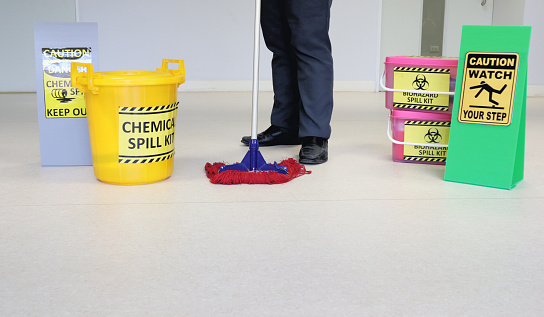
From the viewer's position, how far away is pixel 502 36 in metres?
1.70

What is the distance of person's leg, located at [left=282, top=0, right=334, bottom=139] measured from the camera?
2012mm

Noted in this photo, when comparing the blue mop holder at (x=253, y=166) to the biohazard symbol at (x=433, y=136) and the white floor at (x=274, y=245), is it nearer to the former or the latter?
the white floor at (x=274, y=245)

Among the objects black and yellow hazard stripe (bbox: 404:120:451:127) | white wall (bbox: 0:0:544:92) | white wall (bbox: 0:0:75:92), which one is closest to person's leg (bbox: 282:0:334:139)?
black and yellow hazard stripe (bbox: 404:120:451:127)

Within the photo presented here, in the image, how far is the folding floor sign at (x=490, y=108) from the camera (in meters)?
1.67

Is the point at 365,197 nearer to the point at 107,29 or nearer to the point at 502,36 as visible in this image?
the point at 502,36

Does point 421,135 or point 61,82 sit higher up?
point 61,82

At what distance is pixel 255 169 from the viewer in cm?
180

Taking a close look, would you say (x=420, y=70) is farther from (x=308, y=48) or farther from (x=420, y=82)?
(x=308, y=48)

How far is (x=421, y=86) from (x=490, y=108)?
12.2 inches

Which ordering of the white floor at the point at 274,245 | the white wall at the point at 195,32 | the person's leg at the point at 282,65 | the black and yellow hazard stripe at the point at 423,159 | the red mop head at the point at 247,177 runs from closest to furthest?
the white floor at the point at 274,245 < the red mop head at the point at 247,177 < the black and yellow hazard stripe at the point at 423,159 < the person's leg at the point at 282,65 < the white wall at the point at 195,32

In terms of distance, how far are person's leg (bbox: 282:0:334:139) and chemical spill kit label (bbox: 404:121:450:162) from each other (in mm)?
300

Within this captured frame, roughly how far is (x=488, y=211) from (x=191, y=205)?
30.4 inches

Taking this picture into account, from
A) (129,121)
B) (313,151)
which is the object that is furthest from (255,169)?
(129,121)

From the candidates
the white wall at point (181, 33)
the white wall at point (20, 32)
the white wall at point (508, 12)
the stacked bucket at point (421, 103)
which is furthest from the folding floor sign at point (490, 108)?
the white wall at point (20, 32)
